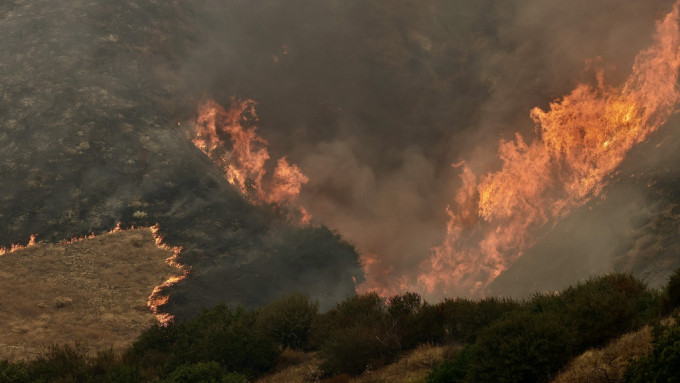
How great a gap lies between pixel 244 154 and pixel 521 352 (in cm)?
4342

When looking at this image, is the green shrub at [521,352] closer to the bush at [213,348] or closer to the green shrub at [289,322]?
the bush at [213,348]

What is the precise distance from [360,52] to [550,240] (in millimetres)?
33782

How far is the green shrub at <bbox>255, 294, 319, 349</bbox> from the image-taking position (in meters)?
24.1

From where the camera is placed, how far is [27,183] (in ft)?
145

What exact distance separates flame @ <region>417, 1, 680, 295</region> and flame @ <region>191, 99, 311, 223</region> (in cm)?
1539

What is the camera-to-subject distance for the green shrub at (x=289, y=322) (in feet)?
79.2

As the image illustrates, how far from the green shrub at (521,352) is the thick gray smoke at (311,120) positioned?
22069 mm

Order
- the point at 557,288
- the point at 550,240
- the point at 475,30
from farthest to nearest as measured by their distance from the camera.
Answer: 1. the point at 475,30
2. the point at 550,240
3. the point at 557,288

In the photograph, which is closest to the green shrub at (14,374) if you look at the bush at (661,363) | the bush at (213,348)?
the bush at (213,348)

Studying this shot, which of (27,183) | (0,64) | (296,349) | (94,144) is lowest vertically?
(296,349)

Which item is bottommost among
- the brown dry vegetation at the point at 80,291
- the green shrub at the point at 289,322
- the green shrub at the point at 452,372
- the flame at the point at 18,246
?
the green shrub at the point at 452,372

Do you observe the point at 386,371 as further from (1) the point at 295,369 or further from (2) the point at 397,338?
(1) the point at 295,369

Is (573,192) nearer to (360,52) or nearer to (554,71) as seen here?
(554,71)

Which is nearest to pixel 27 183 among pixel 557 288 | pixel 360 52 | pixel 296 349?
pixel 296 349
